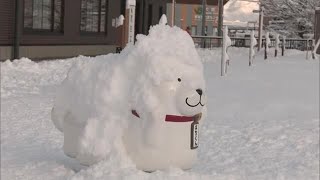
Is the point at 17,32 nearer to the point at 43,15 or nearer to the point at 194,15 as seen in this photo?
the point at 43,15

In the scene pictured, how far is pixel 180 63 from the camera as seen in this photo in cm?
537

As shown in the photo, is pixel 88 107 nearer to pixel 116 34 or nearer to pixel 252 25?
pixel 116 34

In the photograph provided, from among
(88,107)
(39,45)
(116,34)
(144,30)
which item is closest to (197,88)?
(88,107)

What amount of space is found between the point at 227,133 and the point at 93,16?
16131 mm

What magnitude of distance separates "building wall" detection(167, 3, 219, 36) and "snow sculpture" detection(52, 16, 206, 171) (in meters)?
31.8

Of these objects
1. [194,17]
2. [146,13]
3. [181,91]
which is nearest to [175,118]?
[181,91]

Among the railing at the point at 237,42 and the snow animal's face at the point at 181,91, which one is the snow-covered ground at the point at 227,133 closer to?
the snow animal's face at the point at 181,91

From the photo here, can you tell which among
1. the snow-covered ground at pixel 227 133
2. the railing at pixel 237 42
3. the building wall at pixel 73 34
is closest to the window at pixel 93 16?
the building wall at pixel 73 34

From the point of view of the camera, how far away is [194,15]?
39.7 m

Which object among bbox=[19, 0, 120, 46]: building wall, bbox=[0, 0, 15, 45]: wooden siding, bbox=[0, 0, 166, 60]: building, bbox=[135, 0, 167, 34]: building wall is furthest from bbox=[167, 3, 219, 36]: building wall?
bbox=[0, 0, 15, 45]: wooden siding

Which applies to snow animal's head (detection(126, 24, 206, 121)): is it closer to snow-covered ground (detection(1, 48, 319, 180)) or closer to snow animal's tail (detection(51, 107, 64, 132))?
snow-covered ground (detection(1, 48, 319, 180))

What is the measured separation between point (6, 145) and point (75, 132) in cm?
228

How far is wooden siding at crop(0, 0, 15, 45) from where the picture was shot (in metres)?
19.1

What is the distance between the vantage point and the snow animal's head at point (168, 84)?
17.4 ft
